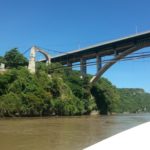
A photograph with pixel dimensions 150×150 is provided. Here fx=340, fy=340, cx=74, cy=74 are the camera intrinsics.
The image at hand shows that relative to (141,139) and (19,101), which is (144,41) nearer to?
(19,101)

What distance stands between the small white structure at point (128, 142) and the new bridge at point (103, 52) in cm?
4314

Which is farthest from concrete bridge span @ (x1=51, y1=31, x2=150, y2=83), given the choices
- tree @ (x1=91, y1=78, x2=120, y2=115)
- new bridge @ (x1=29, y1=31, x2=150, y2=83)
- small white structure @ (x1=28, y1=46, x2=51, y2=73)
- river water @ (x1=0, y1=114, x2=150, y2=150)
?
river water @ (x1=0, y1=114, x2=150, y2=150)

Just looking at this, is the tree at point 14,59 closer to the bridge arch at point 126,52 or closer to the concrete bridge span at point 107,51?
the concrete bridge span at point 107,51

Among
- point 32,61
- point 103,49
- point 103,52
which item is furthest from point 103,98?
point 32,61

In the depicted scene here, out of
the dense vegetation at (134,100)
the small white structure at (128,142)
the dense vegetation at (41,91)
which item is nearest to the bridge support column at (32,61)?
the dense vegetation at (41,91)

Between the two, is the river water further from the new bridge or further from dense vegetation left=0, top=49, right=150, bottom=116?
the new bridge

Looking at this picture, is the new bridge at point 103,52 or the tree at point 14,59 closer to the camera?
the new bridge at point 103,52

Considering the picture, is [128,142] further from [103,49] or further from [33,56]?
[103,49]

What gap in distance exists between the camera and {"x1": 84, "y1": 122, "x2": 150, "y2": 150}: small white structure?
3543mm

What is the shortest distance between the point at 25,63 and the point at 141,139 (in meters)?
50.5

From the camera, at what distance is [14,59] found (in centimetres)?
5322

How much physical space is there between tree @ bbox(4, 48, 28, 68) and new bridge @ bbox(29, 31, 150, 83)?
1.70m

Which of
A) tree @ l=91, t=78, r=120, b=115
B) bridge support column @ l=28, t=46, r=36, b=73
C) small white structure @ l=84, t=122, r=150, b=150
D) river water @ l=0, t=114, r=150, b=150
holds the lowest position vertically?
river water @ l=0, t=114, r=150, b=150

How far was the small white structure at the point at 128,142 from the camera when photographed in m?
3.54
